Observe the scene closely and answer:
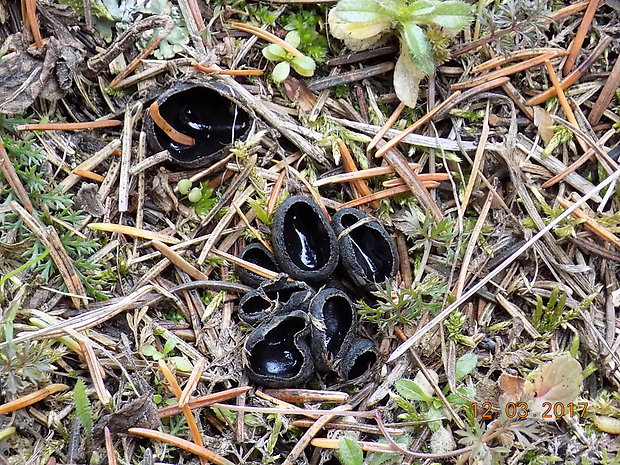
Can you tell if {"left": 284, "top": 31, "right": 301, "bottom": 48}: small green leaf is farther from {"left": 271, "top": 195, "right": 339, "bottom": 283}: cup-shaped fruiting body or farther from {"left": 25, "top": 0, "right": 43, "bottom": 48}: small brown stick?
{"left": 25, "top": 0, "right": 43, "bottom": 48}: small brown stick

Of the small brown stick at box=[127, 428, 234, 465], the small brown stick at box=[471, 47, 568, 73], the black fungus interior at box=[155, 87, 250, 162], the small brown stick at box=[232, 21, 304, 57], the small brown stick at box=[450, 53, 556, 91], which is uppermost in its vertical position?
the small brown stick at box=[232, 21, 304, 57]

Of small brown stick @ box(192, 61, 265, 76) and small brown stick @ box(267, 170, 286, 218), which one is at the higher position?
small brown stick @ box(192, 61, 265, 76)

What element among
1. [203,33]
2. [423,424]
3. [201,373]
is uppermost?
[203,33]

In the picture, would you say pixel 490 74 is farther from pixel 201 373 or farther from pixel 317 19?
pixel 201 373

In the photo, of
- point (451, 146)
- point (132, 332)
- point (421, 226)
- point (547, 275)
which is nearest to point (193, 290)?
point (132, 332)

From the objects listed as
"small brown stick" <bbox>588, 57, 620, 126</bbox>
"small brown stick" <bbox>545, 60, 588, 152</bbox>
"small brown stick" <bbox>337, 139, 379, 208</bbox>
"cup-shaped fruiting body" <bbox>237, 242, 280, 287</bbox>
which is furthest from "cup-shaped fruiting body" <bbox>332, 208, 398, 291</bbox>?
"small brown stick" <bbox>588, 57, 620, 126</bbox>

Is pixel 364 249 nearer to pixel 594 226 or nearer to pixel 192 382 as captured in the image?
pixel 192 382
